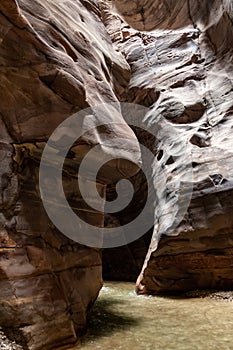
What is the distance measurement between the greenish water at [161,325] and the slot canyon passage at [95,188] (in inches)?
1.1

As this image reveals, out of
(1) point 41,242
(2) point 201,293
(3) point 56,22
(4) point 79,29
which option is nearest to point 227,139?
(2) point 201,293

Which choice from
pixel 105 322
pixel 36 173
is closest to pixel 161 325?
pixel 105 322

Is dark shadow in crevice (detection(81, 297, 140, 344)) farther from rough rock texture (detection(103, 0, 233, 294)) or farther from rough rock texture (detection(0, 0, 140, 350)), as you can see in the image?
rough rock texture (detection(103, 0, 233, 294))

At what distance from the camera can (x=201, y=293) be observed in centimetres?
808

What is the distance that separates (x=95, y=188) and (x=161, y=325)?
2394mm

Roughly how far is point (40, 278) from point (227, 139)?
268 inches

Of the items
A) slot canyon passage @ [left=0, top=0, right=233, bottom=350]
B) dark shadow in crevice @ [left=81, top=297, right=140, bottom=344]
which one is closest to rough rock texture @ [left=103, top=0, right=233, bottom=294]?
slot canyon passage @ [left=0, top=0, right=233, bottom=350]

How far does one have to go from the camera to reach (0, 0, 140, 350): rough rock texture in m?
3.93

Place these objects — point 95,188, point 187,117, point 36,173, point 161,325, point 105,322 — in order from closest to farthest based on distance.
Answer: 1. point 36,173
2. point 161,325
3. point 105,322
4. point 95,188
5. point 187,117

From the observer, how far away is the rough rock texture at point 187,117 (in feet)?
27.1

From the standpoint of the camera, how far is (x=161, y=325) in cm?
520

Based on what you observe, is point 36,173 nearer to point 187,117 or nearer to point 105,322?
point 105,322

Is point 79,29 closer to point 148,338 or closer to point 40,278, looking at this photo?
point 40,278

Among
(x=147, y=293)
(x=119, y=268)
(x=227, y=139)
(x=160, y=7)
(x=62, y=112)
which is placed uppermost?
(x=160, y=7)
